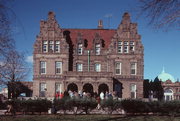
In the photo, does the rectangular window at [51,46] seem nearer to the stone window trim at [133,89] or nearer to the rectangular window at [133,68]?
the rectangular window at [133,68]

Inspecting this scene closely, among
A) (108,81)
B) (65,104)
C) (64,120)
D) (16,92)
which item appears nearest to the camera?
(64,120)

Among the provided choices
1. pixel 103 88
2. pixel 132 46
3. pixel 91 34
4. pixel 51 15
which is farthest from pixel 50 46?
pixel 132 46

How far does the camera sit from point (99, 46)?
4947cm

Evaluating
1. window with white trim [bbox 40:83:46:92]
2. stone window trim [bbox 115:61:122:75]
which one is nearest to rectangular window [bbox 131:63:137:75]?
stone window trim [bbox 115:61:122:75]

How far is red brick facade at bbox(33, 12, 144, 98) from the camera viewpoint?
47.8 m

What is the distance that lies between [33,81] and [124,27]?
16.9m

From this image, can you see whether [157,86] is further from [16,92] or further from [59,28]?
[16,92]

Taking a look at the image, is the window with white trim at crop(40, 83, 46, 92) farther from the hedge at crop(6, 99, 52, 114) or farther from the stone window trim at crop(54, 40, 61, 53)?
the hedge at crop(6, 99, 52, 114)

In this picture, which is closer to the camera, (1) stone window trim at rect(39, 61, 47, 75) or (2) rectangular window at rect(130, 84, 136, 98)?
(2) rectangular window at rect(130, 84, 136, 98)

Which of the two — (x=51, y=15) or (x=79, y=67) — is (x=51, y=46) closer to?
(x=51, y=15)

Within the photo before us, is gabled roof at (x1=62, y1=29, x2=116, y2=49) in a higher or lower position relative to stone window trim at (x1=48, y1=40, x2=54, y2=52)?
higher

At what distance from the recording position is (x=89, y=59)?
161 feet

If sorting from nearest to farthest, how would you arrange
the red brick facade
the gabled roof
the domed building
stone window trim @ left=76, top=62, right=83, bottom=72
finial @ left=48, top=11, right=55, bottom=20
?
the red brick facade, finial @ left=48, top=11, right=55, bottom=20, stone window trim @ left=76, top=62, right=83, bottom=72, the gabled roof, the domed building

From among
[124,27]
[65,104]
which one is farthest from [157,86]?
[65,104]
